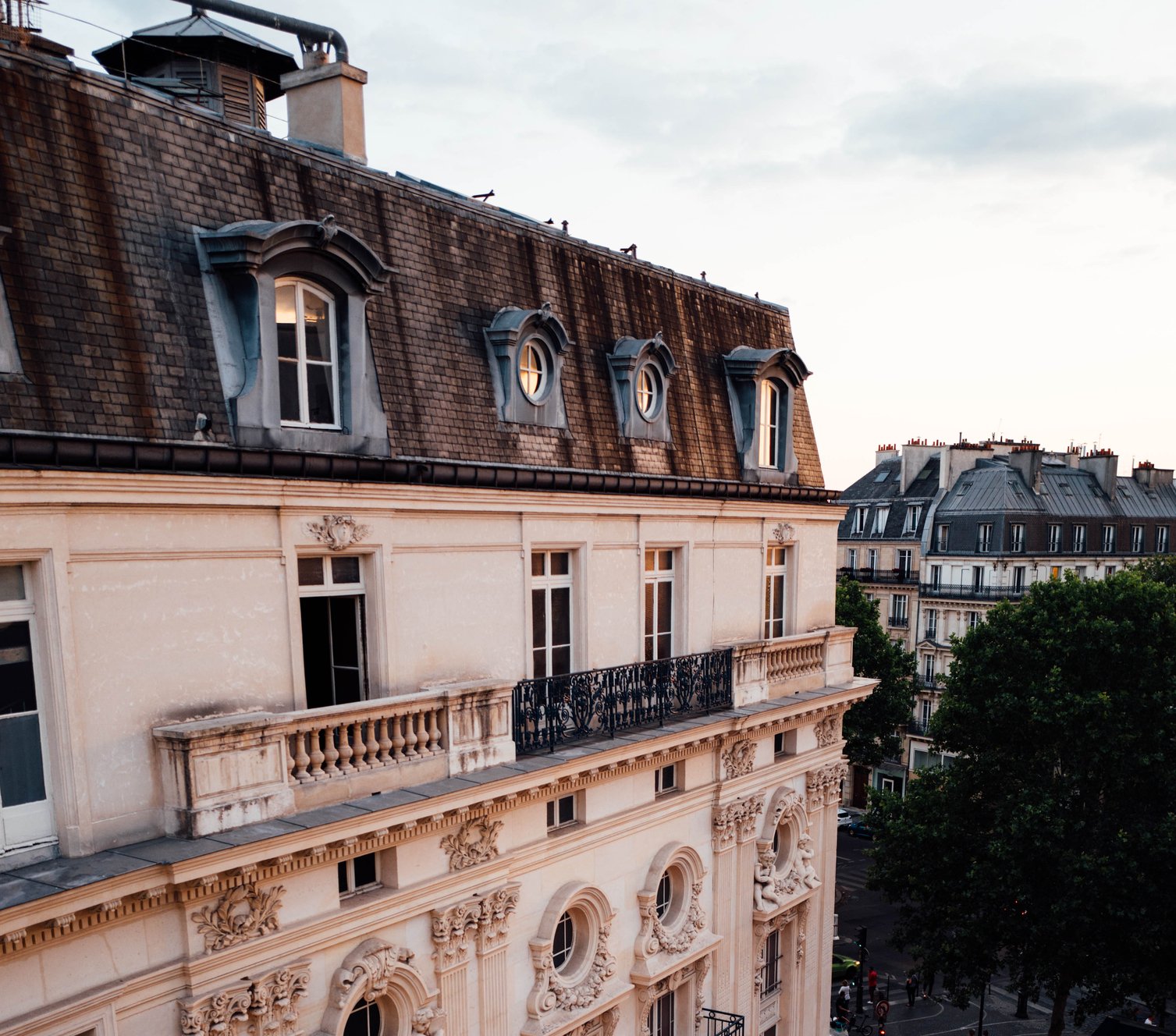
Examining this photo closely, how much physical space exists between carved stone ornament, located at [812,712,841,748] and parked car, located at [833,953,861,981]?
17.0m

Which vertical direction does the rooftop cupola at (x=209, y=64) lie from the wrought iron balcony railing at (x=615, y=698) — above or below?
above

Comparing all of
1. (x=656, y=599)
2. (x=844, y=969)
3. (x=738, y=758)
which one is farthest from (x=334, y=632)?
(x=844, y=969)

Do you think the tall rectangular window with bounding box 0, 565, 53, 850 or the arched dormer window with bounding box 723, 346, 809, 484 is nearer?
the tall rectangular window with bounding box 0, 565, 53, 850

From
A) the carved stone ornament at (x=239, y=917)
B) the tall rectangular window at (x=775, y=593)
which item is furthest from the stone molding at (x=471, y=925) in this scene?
the tall rectangular window at (x=775, y=593)

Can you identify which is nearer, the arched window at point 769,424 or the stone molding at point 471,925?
the stone molding at point 471,925

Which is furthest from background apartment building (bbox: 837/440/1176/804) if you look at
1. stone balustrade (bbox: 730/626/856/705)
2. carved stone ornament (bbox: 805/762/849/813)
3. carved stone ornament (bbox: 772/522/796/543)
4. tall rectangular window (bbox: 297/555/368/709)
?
tall rectangular window (bbox: 297/555/368/709)

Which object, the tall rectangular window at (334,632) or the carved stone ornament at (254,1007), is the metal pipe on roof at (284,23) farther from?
the carved stone ornament at (254,1007)

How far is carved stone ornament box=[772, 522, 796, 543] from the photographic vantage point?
1825 centimetres

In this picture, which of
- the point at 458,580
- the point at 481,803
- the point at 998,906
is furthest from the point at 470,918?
the point at 998,906

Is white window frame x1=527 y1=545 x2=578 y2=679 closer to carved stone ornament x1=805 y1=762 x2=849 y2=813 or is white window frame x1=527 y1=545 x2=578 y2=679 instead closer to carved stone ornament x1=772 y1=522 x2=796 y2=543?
carved stone ornament x1=772 y1=522 x2=796 y2=543

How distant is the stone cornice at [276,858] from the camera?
8.00 m

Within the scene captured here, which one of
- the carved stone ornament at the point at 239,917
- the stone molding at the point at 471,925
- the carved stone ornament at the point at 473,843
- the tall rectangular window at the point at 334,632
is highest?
the tall rectangular window at the point at 334,632

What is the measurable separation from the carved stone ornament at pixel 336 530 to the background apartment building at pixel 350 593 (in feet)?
0.14

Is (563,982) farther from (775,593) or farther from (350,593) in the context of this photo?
(775,593)
